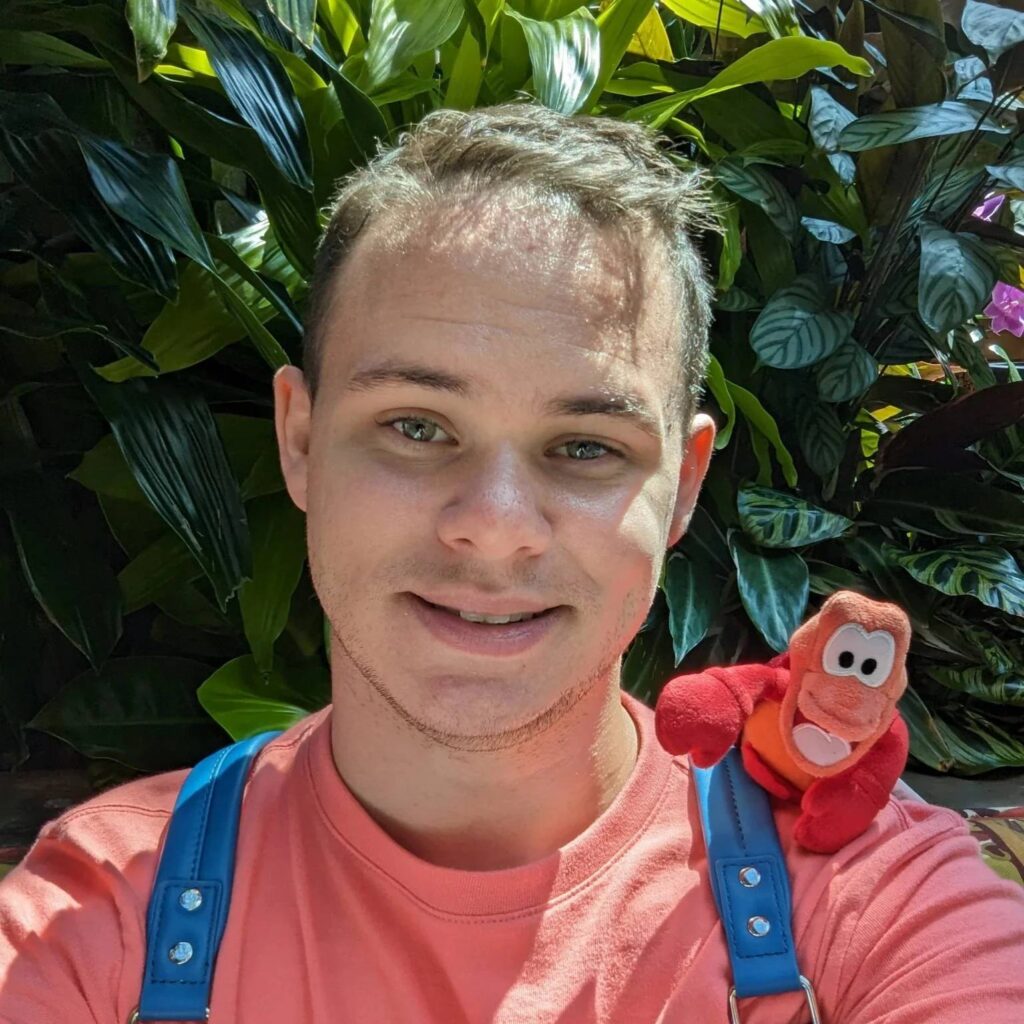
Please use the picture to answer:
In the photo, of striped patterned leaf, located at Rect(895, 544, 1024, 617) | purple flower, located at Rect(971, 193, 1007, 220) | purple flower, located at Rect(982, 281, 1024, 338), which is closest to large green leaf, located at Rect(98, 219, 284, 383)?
striped patterned leaf, located at Rect(895, 544, 1024, 617)

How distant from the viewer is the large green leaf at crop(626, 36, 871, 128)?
1420 millimetres

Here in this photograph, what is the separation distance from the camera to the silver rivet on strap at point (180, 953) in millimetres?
782

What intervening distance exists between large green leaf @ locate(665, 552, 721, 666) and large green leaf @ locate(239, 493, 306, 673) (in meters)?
0.53

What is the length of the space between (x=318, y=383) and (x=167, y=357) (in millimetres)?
407

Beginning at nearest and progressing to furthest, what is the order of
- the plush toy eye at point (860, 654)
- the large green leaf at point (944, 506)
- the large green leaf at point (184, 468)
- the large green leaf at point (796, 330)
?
the plush toy eye at point (860, 654), the large green leaf at point (184, 468), the large green leaf at point (796, 330), the large green leaf at point (944, 506)

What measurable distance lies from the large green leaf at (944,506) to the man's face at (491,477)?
997 mm

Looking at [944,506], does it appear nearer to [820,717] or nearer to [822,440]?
[822,440]

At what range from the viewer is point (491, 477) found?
0.78m

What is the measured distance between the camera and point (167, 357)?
125 centimetres

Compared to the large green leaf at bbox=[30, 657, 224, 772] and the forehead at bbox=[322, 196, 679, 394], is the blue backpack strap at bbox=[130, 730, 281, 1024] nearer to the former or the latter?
the forehead at bbox=[322, 196, 679, 394]

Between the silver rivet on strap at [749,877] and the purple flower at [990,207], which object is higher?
the purple flower at [990,207]

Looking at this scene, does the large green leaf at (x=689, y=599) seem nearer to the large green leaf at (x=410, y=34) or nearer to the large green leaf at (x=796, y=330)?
the large green leaf at (x=796, y=330)

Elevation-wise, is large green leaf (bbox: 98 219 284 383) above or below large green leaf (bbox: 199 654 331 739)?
above

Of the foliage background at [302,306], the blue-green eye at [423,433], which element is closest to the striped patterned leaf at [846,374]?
the foliage background at [302,306]
